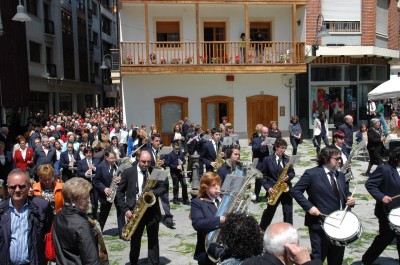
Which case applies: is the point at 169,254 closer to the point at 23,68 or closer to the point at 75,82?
the point at 23,68

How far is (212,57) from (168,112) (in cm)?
335

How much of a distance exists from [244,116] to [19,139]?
1264cm

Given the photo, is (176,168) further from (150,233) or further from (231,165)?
(150,233)

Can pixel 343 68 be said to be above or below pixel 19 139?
above

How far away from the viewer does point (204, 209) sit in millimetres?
4758

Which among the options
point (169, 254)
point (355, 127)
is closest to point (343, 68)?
point (355, 127)

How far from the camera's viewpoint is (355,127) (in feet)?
81.7

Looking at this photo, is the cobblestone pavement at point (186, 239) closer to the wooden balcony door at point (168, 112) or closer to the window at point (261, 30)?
the wooden balcony door at point (168, 112)

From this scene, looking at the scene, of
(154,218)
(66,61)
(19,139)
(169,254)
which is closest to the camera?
(154,218)

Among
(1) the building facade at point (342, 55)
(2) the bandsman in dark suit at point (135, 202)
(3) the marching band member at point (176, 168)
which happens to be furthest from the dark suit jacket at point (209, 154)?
(1) the building facade at point (342, 55)

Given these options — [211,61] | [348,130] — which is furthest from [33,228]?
[211,61]

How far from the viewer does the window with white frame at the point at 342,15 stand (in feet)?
75.4

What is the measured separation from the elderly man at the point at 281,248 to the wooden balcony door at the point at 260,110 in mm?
18813

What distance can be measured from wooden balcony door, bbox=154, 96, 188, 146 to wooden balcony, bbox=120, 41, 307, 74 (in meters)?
1.64
